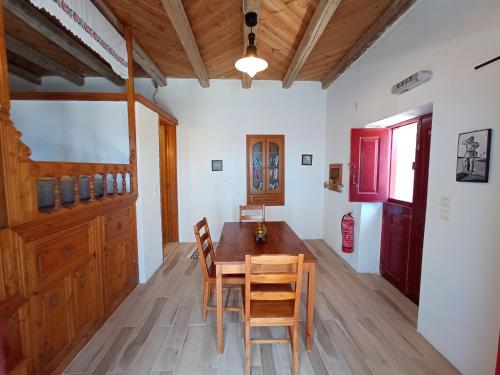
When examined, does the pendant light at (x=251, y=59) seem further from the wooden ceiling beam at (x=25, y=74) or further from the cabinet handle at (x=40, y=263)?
the wooden ceiling beam at (x=25, y=74)

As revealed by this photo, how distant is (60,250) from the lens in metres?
1.59

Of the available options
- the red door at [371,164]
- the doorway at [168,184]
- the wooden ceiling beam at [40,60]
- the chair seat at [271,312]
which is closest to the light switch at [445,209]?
the red door at [371,164]

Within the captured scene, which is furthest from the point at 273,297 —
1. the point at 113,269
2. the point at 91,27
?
the point at 91,27

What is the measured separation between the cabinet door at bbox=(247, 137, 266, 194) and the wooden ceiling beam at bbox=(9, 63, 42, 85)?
394 centimetres

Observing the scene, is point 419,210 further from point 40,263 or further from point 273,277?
point 40,263

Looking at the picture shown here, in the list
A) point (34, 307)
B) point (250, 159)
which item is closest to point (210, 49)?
point (250, 159)

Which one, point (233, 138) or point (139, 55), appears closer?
point (139, 55)

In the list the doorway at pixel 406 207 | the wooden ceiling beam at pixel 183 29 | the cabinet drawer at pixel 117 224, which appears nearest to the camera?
the wooden ceiling beam at pixel 183 29

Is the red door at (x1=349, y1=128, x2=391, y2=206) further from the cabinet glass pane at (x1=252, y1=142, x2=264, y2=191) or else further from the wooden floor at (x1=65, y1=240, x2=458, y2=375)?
the cabinet glass pane at (x1=252, y1=142, x2=264, y2=191)

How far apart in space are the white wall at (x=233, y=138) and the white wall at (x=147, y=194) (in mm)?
956

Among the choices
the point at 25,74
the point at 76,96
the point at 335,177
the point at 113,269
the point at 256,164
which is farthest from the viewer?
the point at 256,164

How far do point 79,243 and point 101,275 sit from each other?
458 mm

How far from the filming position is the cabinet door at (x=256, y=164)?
168 inches

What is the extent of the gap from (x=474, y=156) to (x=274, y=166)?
307 centimetres
